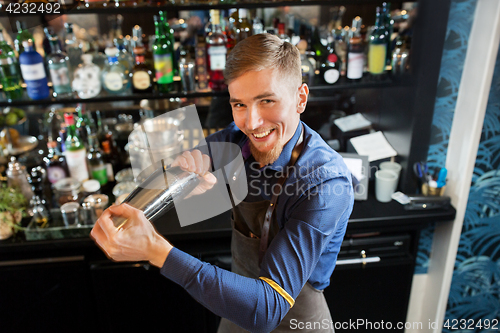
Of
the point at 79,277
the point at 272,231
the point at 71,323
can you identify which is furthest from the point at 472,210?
the point at 71,323

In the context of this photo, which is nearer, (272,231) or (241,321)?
(241,321)

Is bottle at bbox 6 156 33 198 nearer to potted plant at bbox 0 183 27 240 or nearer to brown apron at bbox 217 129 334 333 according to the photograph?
potted plant at bbox 0 183 27 240

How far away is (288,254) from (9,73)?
1.69 meters

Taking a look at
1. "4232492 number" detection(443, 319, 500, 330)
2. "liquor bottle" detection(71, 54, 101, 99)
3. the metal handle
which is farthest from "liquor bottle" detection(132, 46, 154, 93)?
"4232492 number" detection(443, 319, 500, 330)

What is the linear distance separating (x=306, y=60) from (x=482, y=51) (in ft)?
2.41

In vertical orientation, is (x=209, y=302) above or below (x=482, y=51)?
below

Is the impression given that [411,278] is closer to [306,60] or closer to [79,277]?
[306,60]

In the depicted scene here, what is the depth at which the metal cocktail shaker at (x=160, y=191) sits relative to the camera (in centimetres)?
97

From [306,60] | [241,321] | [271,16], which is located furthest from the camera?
[271,16]

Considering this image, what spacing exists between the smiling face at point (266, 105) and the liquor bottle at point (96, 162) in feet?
4.40

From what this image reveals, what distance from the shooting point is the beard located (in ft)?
3.74

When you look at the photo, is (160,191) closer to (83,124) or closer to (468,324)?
(83,124)

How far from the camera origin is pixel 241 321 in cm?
93

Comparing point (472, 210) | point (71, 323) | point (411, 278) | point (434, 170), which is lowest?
point (71, 323)
